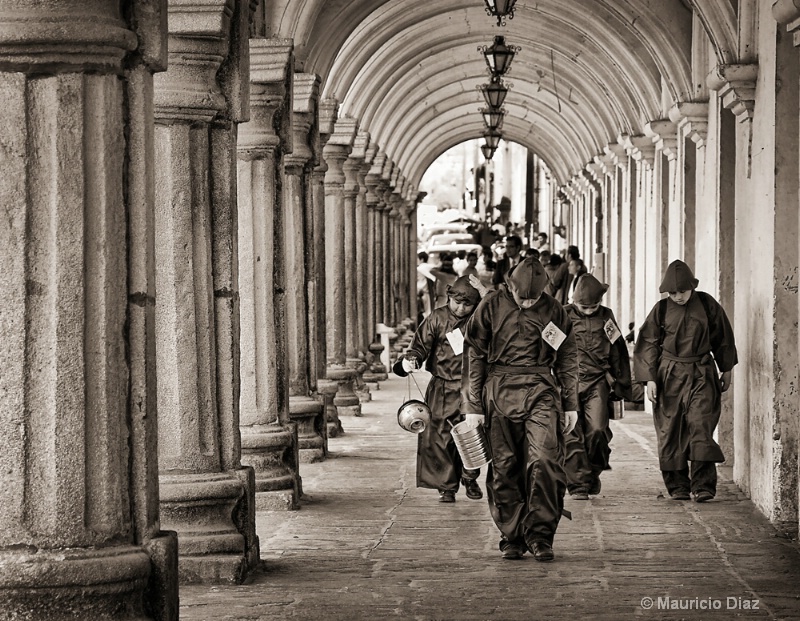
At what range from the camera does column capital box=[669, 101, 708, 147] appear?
13.8m

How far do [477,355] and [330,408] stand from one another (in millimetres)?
6816

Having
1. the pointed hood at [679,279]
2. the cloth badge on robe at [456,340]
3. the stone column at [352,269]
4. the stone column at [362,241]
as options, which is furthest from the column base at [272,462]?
the stone column at [362,241]

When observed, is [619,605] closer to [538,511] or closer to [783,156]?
[538,511]

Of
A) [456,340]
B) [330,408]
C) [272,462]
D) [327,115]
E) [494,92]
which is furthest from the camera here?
[494,92]

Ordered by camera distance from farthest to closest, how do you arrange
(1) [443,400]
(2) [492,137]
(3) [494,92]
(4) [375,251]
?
(4) [375,251], (2) [492,137], (3) [494,92], (1) [443,400]

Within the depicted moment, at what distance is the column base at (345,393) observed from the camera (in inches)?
679

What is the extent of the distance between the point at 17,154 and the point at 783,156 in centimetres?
603

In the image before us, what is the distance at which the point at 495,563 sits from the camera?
8.16 meters

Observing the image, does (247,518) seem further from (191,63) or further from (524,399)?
(191,63)

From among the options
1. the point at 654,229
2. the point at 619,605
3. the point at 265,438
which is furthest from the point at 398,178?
the point at 619,605

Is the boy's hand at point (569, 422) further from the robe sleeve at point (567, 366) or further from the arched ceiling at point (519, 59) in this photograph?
the arched ceiling at point (519, 59)

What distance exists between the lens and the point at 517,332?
27.3 feet

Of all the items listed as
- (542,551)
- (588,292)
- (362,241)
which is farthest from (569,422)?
(362,241)

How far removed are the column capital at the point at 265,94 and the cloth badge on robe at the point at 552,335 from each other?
2.61m
